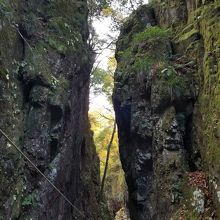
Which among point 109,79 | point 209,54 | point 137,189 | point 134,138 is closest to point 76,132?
point 134,138

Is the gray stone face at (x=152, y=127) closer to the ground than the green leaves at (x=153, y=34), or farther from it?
closer to the ground

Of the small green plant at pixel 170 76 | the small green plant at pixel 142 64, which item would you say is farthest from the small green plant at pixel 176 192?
the small green plant at pixel 142 64

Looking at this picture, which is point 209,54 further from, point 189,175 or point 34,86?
point 34,86

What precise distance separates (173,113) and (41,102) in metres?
4.21

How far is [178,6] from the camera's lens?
15.0 meters

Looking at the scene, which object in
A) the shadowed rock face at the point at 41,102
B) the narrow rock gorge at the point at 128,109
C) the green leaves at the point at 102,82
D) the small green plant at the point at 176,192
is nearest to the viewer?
the shadowed rock face at the point at 41,102

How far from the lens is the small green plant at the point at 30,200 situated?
1016cm

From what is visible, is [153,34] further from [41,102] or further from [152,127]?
[41,102]

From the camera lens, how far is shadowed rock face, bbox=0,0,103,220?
10.1m

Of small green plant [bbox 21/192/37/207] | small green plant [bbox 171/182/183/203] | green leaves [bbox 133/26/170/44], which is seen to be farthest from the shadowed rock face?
small green plant [bbox 171/182/183/203]

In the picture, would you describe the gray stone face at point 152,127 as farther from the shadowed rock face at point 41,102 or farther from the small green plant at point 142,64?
the shadowed rock face at point 41,102

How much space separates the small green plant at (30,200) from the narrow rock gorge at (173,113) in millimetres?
3698

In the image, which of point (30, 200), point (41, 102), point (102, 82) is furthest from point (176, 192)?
point (102, 82)

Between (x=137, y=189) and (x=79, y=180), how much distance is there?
4.14 m
